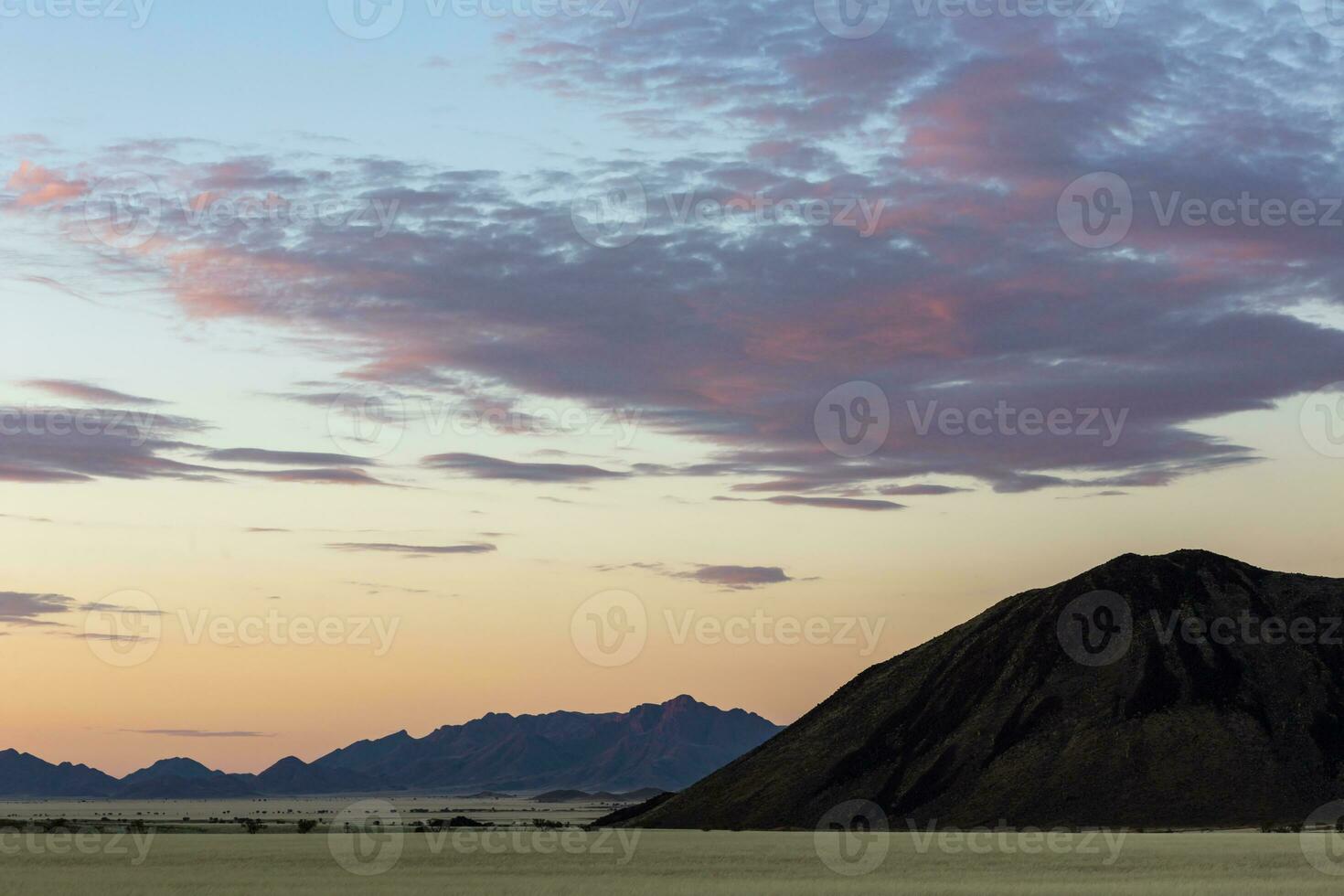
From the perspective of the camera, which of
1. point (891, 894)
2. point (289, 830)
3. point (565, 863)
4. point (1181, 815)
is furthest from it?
point (1181, 815)

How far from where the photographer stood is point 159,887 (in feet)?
252

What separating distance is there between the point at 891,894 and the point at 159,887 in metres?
37.1

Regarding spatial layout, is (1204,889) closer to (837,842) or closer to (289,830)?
(837,842)

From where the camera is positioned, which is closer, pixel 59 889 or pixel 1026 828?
pixel 59 889

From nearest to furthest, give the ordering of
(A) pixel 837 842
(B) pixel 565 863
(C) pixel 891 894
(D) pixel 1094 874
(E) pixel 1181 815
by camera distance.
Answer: (C) pixel 891 894
(D) pixel 1094 874
(B) pixel 565 863
(A) pixel 837 842
(E) pixel 1181 815

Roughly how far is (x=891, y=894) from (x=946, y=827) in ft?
439

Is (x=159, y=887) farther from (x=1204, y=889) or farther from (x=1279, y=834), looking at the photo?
(x=1279, y=834)

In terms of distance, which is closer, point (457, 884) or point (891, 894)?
point (891, 894)

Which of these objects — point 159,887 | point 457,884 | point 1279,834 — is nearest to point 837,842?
point 1279,834

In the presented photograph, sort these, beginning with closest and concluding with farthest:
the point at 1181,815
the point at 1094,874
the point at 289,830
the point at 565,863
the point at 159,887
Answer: the point at 159,887, the point at 1094,874, the point at 565,863, the point at 289,830, the point at 1181,815

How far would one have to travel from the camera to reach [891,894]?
71.4 m

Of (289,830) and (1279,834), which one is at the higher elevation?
(289,830)

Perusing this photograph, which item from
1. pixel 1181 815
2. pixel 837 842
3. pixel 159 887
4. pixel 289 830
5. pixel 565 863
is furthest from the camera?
pixel 1181 815

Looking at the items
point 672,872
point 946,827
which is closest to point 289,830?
point 946,827
